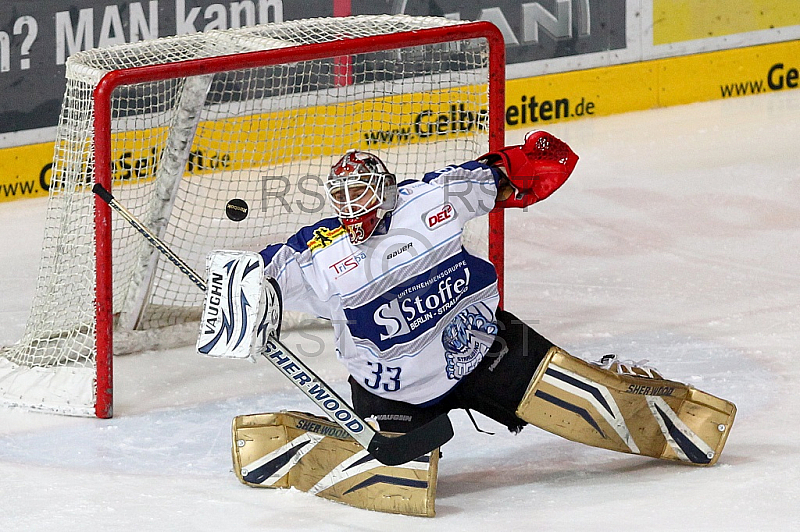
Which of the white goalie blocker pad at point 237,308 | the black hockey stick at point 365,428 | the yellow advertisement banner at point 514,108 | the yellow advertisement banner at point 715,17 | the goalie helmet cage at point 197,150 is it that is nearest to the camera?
the white goalie blocker pad at point 237,308

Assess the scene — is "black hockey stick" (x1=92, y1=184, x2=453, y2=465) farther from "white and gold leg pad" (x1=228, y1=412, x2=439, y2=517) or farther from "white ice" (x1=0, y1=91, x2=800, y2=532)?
"white ice" (x1=0, y1=91, x2=800, y2=532)

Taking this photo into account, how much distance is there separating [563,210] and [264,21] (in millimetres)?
1662

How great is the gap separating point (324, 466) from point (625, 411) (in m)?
0.75

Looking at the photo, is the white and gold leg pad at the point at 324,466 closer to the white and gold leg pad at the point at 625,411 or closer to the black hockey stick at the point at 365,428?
the black hockey stick at the point at 365,428

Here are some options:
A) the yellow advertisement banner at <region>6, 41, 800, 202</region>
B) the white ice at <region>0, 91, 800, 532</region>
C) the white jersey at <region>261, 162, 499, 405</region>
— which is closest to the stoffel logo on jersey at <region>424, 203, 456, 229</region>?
the white jersey at <region>261, 162, 499, 405</region>

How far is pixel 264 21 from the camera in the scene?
6.83 m

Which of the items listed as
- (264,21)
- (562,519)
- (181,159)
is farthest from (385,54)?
(562,519)

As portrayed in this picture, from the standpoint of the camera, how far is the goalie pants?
142 inches

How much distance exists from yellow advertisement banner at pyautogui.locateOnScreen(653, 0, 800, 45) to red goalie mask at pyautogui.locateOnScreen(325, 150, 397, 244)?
14.9ft

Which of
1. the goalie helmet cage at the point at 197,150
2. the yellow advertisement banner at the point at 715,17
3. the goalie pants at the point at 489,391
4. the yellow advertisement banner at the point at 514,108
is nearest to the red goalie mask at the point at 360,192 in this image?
the goalie pants at the point at 489,391

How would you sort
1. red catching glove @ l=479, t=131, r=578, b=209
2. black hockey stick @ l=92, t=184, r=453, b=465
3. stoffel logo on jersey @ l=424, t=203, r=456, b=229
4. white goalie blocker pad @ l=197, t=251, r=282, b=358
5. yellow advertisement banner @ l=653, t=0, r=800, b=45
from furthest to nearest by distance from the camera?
yellow advertisement banner @ l=653, t=0, r=800, b=45 → red catching glove @ l=479, t=131, r=578, b=209 → stoffel logo on jersey @ l=424, t=203, r=456, b=229 → black hockey stick @ l=92, t=184, r=453, b=465 → white goalie blocker pad @ l=197, t=251, r=282, b=358

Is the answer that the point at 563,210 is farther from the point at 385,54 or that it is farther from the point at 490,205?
the point at 490,205

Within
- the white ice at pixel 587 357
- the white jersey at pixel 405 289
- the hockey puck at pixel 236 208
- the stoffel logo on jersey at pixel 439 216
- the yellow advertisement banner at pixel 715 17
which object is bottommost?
the white ice at pixel 587 357

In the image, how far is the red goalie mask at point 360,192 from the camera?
11.3ft
